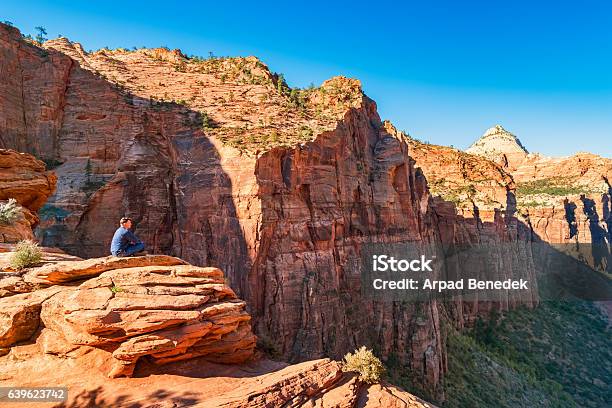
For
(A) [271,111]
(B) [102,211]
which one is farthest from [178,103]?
(B) [102,211]

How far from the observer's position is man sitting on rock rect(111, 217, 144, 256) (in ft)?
42.3

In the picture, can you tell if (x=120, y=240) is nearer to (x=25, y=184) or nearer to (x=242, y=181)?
(x=25, y=184)

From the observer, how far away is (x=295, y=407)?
34.9 feet

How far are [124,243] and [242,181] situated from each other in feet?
42.2

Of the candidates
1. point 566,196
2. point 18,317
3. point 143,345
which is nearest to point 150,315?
point 143,345

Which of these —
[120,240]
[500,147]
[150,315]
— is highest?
[500,147]

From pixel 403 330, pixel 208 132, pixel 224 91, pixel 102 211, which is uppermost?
pixel 224 91

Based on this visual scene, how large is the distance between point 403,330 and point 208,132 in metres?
22.6

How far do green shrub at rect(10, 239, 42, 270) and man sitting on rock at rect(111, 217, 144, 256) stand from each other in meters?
2.36

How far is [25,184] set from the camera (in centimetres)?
1897

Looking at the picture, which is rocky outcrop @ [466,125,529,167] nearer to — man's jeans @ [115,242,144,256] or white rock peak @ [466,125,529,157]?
white rock peak @ [466,125,529,157]

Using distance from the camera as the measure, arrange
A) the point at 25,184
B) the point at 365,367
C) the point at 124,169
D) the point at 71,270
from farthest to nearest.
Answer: the point at 124,169 → the point at 25,184 → the point at 365,367 → the point at 71,270

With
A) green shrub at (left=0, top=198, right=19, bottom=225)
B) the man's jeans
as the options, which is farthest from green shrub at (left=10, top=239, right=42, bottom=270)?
green shrub at (left=0, top=198, right=19, bottom=225)

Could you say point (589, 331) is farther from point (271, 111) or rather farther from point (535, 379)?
point (271, 111)
